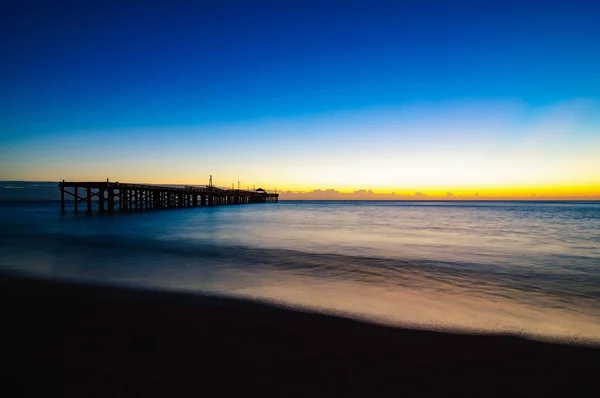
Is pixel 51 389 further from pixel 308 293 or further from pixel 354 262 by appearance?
pixel 354 262

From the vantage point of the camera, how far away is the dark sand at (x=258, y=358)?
3170 millimetres

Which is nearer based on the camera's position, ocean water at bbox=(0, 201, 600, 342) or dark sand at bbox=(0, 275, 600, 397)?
dark sand at bbox=(0, 275, 600, 397)

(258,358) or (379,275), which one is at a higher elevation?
(258,358)

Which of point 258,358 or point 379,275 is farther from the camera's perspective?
point 379,275

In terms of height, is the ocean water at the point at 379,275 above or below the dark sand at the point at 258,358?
below

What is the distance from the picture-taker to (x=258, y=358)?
375 centimetres

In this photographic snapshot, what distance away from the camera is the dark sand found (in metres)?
3.17

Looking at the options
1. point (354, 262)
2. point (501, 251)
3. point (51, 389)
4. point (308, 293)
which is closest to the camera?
point (51, 389)

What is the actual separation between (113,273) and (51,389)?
658cm

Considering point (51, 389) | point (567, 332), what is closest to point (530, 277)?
point (567, 332)

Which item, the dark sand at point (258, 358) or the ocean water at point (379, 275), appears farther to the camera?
the ocean water at point (379, 275)

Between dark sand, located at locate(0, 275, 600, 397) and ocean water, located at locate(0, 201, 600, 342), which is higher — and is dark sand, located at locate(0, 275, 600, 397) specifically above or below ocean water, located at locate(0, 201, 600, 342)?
above

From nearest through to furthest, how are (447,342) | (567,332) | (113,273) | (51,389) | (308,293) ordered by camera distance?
(51,389) → (447,342) → (567,332) → (308,293) → (113,273)

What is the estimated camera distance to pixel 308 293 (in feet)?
23.5
